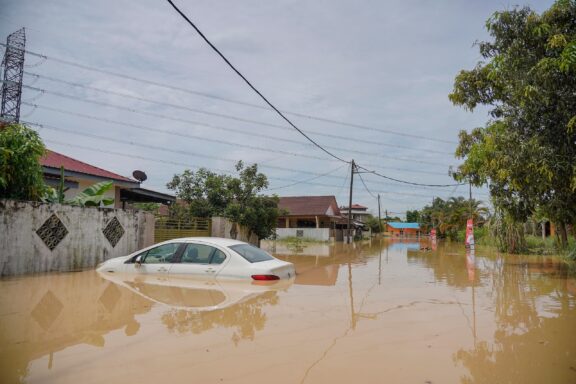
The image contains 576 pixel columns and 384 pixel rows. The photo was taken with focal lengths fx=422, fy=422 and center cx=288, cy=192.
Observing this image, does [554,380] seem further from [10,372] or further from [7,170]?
[7,170]

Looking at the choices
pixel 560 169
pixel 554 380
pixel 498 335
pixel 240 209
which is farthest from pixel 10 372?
pixel 240 209

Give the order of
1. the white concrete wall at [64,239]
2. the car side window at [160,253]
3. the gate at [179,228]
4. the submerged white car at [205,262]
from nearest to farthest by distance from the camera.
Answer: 1. the submerged white car at [205,262]
2. the car side window at [160,253]
3. the white concrete wall at [64,239]
4. the gate at [179,228]

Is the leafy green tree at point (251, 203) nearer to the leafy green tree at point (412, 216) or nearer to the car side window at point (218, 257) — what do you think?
the car side window at point (218, 257)

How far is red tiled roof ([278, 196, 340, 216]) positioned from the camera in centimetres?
4441

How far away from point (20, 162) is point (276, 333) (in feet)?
32.0

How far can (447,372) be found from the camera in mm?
4801

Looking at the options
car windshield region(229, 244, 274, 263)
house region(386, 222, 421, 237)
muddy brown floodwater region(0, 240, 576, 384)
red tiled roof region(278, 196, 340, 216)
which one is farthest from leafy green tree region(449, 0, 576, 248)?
house region(386, 222, 421, 237)

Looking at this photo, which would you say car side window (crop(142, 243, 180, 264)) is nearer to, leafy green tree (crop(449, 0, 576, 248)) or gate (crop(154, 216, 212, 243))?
gate (crop(154, 216, 212, 243))

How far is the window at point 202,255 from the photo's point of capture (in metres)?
10.8

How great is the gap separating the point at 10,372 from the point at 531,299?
1021cm

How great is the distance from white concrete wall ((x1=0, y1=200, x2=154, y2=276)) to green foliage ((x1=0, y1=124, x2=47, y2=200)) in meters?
0.65

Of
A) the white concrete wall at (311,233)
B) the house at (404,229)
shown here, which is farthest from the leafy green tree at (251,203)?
the house at (404,229)

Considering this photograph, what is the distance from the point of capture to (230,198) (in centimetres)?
2281

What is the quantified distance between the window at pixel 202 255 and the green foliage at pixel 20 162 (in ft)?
17.4
